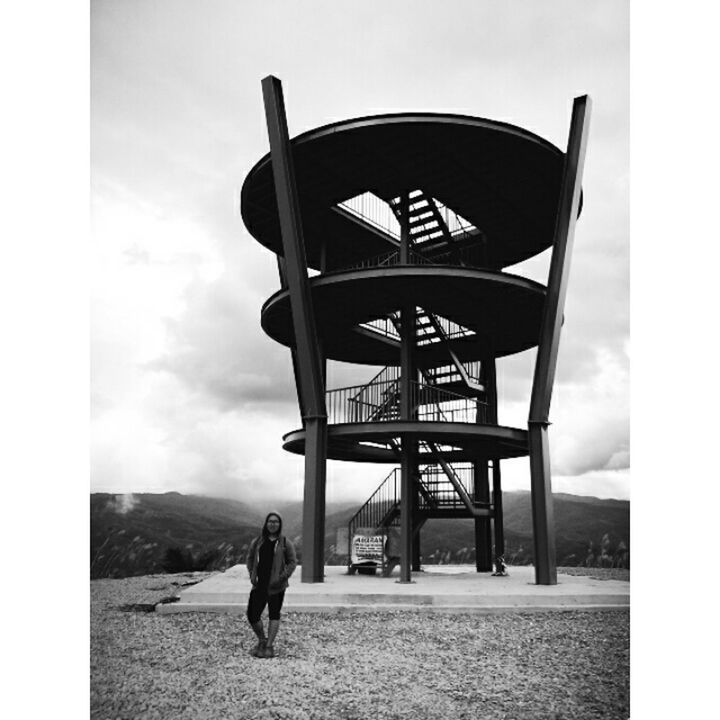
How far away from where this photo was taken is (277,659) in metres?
7.66

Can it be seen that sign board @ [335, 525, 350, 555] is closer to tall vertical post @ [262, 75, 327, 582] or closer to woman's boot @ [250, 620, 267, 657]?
tall vertical post @ [262, 75, 327, 582]

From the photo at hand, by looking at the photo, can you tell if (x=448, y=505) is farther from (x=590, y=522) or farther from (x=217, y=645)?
(x=217, y=645)

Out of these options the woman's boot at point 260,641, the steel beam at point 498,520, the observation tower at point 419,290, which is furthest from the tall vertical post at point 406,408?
the woman's boot at point 260,641

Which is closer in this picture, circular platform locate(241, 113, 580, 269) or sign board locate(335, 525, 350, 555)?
circular platform locate(241, 113, 580, 269)

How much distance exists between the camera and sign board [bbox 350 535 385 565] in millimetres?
16062

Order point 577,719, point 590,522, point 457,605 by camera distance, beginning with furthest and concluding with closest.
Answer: point 590,522 → point 457,605 → point 577,719

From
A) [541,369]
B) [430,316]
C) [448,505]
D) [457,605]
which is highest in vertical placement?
[430,316]

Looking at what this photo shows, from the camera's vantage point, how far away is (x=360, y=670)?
7289 mm

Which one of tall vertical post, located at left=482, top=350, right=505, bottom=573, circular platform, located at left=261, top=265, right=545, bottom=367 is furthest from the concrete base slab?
circular platform, located at left=261, top=265, right=545, bottom=367

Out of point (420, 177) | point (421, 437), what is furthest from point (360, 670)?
point (420, 177)

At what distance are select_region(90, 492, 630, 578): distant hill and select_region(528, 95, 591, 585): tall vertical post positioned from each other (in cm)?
91

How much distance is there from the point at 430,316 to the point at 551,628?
815 cm

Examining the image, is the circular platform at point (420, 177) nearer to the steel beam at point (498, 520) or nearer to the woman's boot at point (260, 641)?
the steel beam at point (498, 520)

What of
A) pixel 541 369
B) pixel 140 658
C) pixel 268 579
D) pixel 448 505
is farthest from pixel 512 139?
pixel 140 658
